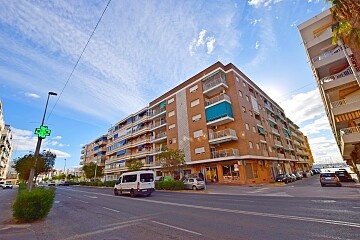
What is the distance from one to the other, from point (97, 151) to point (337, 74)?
66.0 m

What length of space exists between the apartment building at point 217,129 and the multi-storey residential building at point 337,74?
1066 centimetres

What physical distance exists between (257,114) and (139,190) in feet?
84.7

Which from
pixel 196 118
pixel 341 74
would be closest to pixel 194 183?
pixel 196 118

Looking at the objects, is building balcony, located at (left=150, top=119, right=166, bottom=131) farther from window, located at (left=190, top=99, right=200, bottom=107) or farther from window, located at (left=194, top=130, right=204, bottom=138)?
window, located at (left=194, top=130, right=204, bottom=138)

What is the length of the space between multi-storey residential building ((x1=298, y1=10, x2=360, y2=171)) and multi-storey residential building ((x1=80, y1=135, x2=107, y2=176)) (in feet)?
192

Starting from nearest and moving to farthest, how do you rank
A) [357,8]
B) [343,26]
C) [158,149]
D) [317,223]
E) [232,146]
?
[317,223] < [357,8] < [343,26] < [232,146] < [158,149]

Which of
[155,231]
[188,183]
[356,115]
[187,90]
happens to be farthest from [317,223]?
[187,90]

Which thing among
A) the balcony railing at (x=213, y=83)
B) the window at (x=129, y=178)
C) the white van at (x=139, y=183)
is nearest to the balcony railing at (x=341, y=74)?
the balcony railing at (x=213, y=83)

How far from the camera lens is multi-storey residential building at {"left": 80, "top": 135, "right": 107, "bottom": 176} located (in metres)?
64.1

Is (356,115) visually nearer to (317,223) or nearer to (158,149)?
(317,223)

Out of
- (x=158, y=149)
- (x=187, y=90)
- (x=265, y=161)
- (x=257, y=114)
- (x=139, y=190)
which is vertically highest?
(x=187, y=90)

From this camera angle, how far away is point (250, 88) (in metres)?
37.8

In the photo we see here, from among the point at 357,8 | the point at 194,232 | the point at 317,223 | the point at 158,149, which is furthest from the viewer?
the point at 158,149

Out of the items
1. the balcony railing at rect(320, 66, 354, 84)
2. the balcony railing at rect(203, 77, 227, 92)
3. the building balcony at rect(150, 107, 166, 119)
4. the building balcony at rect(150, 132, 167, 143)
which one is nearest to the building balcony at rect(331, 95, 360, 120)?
the balcony railing at rect(320, 66, 354, 84)
